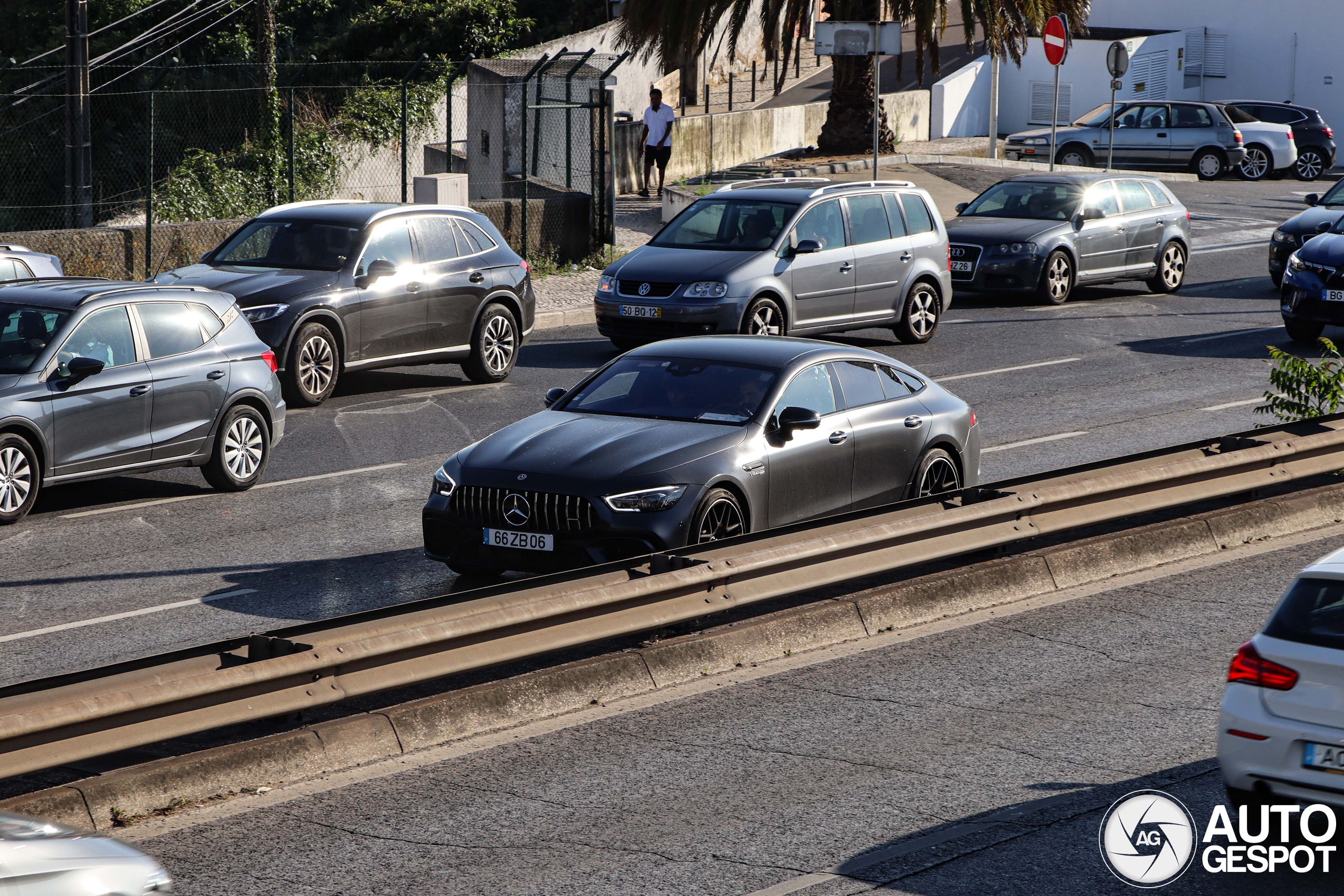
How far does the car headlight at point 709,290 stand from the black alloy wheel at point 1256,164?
26.9 m

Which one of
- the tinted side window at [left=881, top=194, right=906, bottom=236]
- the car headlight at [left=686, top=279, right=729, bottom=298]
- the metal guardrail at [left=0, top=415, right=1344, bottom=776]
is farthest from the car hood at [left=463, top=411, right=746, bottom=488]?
the tinted side window at [left=881, top=194, right=906, bottom=236]

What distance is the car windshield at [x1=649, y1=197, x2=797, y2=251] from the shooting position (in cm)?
1912

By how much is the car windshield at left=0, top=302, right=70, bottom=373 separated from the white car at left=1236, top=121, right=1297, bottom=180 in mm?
34533

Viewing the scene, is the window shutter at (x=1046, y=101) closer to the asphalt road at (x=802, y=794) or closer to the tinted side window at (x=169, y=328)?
the tinted side window at (x=169, y=328)

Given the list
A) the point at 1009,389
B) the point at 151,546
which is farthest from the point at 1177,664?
the point at 1009,389

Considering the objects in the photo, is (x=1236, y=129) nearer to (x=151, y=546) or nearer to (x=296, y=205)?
(x=296, y=205)

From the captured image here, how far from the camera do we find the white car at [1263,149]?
41438 millimetres

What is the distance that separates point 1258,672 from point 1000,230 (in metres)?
18.6

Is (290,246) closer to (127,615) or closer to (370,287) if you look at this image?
(370,287)

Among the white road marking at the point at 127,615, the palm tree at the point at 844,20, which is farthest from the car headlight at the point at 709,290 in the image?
the palm tree at the point at 844,20

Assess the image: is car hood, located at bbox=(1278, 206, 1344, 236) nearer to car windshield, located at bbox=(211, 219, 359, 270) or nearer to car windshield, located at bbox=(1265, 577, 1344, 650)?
car windshield, located at bbox=(211, 219, 359, 270)

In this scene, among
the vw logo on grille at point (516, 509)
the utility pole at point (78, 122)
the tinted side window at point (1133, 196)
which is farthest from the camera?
the tinted side window at point (1133, 196)

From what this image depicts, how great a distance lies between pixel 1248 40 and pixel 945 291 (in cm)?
3584

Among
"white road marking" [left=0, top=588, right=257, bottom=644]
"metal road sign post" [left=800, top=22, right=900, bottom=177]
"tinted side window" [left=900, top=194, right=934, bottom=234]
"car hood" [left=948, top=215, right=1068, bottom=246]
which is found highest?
"metal road sign post" [left=800, top=22, right=900, bottom=177]
